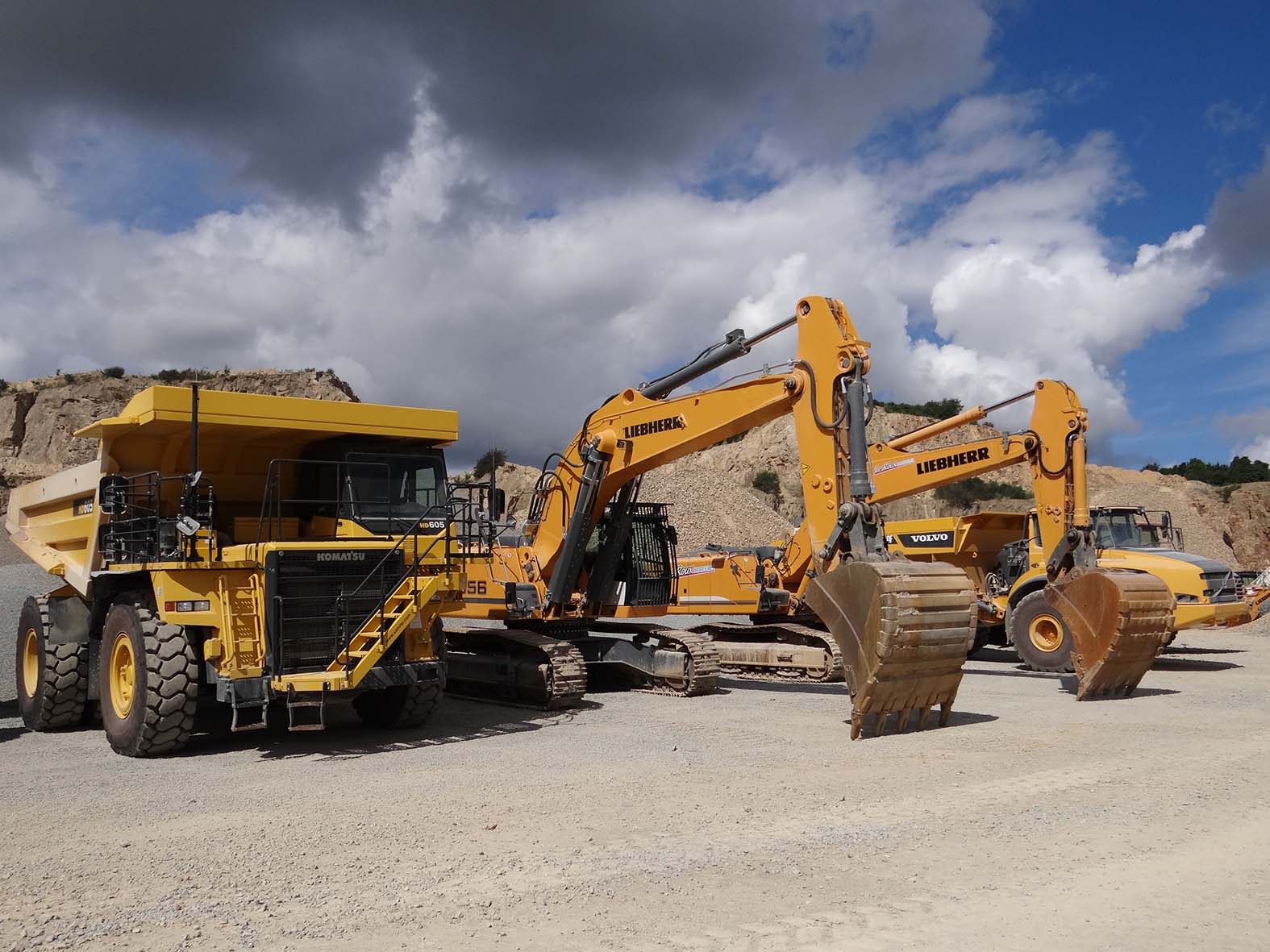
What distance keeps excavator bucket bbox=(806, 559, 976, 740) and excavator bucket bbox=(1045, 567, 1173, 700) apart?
3.58m

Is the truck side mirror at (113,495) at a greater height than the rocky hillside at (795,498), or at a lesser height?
lesser

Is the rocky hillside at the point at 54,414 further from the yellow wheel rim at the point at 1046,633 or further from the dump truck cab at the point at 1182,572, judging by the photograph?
the yellow wheel rim at the point at 1046,633

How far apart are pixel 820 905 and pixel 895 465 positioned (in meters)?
13.2

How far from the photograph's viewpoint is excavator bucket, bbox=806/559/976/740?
30.1 ft

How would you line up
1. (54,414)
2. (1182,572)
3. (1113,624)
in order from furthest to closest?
1. (54,414)
2. (1182,572)
3. (1113,624)

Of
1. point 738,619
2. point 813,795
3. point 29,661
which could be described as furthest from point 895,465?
point 29,661

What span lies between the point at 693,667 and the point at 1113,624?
4913mm

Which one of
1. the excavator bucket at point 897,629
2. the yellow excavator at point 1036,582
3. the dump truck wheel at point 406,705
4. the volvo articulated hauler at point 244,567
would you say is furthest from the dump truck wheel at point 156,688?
the yellow excavator at point 1036,582

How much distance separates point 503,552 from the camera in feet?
47.2

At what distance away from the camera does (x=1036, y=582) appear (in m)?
Answer: 17.1

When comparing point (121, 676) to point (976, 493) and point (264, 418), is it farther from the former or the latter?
point (976, 493)

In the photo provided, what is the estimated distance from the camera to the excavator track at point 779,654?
14695 millimetres

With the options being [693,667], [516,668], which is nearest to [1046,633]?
[693,667]

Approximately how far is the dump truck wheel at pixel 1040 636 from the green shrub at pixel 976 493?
145 feet
